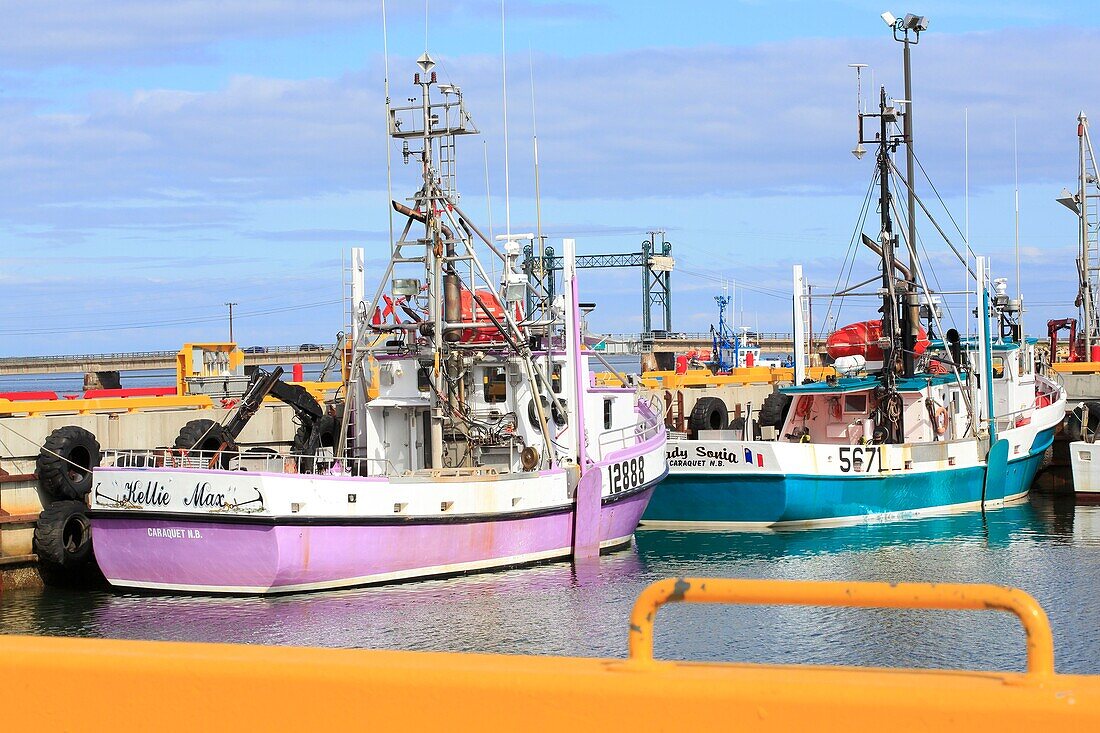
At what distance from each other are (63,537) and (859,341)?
1721 cm

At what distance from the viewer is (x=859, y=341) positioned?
98.0 ft

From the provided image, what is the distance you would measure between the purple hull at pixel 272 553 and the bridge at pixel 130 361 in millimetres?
84694

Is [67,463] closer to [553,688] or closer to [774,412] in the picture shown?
[774,412]

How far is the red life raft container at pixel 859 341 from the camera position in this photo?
97.1ft

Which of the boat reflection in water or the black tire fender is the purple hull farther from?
the black tire fender

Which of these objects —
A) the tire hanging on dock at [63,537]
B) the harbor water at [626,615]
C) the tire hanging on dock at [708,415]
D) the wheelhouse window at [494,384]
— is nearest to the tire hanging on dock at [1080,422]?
the tire hanging on dock at [708,415]

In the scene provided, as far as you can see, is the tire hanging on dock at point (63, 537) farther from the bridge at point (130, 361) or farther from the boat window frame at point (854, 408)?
the bridge at point (130, 361)

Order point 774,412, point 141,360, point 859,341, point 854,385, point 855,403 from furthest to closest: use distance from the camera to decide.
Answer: point 141,360 < point 774,412 < point 859,341 < point 855,403 < point 854,385

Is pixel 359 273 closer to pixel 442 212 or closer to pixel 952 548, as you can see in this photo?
pixel 442 212

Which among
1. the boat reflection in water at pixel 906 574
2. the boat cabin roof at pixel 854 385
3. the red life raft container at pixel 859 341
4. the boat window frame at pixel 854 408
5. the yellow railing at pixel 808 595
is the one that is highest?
the red life raft container at pixel 859 341

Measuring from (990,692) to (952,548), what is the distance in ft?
70.2

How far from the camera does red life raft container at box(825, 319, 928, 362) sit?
2961 cm

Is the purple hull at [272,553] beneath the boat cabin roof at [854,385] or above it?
beneath

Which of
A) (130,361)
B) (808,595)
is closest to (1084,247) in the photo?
(808,595)
